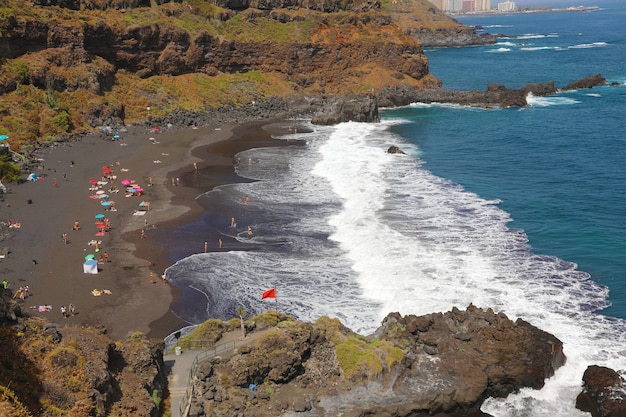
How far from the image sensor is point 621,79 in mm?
133500

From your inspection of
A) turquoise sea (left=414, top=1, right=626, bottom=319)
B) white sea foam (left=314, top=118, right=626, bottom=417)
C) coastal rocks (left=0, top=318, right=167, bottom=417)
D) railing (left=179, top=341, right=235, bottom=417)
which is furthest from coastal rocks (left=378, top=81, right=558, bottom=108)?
coastal rocks (left=0, top=318, right=167, bottom=417)

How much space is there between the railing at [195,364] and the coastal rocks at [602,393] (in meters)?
16.3

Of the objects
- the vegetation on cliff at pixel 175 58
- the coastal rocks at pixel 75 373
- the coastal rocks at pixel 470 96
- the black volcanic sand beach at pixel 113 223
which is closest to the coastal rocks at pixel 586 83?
the coastal rocks at pixel 470 96

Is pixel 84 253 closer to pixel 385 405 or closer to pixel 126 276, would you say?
pixel 126 276

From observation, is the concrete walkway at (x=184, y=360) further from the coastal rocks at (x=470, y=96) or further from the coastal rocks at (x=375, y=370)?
the coastal rocks at (x=470, y=96)

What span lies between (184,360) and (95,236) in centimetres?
2338

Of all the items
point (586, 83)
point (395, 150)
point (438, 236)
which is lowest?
point (438, 236)

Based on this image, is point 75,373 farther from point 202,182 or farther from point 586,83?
point 586,83

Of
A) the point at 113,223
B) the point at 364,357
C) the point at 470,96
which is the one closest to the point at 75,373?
the point at 364,357

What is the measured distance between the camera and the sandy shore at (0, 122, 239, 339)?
120ft

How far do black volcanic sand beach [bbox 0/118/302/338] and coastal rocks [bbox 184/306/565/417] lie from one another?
9.61m

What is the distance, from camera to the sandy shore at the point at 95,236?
3666 cm

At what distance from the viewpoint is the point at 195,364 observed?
2683cm

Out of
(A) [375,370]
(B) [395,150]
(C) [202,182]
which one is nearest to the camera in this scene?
(A) [375,370]
